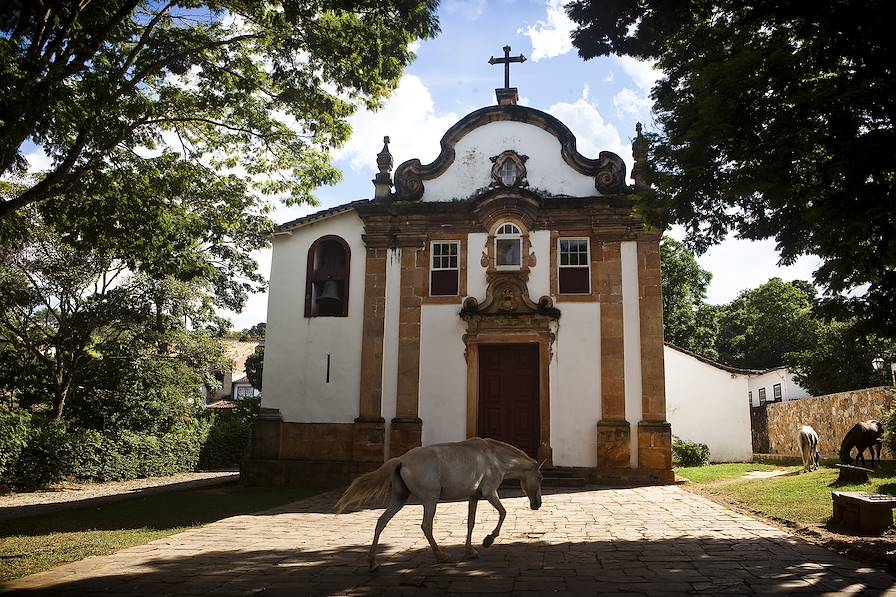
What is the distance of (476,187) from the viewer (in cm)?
1608

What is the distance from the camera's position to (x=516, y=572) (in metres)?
6.03

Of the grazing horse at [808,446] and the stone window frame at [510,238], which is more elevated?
the stone window frame at [510,238]

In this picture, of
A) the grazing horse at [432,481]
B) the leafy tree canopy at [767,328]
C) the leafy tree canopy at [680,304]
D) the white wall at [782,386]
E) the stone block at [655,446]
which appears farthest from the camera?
the leafy tree canopy at [767,328]

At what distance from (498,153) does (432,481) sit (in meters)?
11.3

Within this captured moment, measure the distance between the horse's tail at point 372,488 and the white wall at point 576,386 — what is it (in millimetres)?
8682

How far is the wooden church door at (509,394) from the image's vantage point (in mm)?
14953

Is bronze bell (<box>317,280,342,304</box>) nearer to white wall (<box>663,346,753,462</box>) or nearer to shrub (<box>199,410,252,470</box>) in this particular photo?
shrub (<box>199,410,252,470</box>)

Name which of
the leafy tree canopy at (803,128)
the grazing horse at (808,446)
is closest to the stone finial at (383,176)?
the leafy tree canopy at (803,128)

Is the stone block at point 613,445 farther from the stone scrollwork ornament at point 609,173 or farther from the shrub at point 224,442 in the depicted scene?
the shrub at point 224,442

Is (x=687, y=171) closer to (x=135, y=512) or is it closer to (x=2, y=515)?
(x=135, y=512)

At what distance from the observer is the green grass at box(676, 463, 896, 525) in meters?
9.05

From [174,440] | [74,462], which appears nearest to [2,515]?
[74,462]

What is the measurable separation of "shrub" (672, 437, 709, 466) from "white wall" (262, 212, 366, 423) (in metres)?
10.3

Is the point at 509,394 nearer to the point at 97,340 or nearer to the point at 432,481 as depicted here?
the point at 432,481
